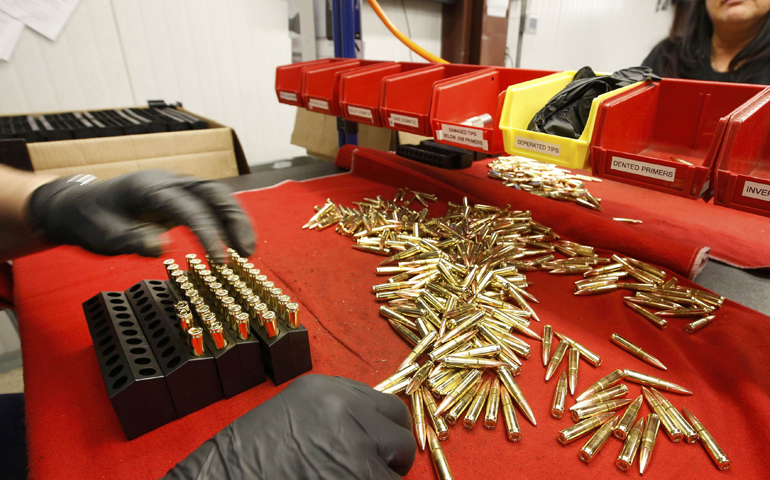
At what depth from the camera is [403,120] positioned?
1.73m

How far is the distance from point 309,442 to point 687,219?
2.18m

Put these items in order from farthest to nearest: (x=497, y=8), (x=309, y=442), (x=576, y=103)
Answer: (x=497, y=8)
(x=576, y=103)
(x=309, y=442)

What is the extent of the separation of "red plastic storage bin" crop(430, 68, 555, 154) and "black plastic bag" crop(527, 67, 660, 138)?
0.48 ft

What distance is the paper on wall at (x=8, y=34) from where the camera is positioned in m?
3.09

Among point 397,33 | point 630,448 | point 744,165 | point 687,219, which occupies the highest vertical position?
point 397,33

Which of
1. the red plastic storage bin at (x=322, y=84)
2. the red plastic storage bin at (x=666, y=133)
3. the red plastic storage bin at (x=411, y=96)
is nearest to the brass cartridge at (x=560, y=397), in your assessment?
the red plastic storage bin at (x=666, y=133)

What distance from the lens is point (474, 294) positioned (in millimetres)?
1445

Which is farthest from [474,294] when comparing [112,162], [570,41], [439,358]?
[570,41]

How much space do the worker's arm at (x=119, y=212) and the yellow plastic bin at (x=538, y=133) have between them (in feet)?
2.95

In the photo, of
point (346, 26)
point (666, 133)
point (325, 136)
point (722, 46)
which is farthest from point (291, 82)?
point (722, 46)

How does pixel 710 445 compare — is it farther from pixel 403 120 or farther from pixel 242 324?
pixel 403 120

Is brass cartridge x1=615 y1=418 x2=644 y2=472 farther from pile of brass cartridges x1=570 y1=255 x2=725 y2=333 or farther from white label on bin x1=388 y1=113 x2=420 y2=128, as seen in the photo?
white label on bin x1=388 y1=113 x2=420 y2=128

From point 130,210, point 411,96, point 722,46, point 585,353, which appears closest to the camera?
point 130,210

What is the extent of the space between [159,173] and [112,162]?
195 centimetres
